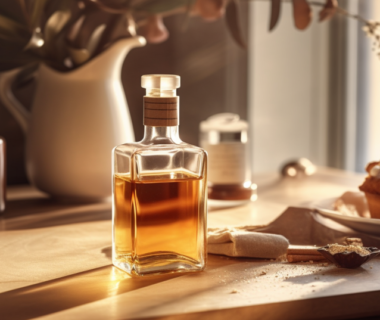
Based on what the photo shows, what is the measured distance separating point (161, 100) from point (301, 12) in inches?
20.8

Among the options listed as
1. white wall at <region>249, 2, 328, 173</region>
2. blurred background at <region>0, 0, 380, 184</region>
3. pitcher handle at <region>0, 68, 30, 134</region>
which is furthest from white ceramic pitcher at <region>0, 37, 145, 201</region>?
white wall at <region>249, 2, 328, 173</region>

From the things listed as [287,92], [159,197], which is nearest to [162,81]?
[159,197]

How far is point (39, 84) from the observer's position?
47.8 inches

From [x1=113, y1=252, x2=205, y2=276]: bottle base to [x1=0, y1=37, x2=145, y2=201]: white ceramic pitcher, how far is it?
43 centimetres

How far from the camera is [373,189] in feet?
3.02

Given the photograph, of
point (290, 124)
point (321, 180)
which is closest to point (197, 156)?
point (321, 180)

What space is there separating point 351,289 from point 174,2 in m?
0.79

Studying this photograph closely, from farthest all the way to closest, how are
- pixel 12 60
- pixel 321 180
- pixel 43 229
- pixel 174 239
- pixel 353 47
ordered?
pixel 353 47, pixel 321 180, pixel 12 60, pixel 43 229, pixel 174 239

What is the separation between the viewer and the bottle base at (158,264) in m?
0.74

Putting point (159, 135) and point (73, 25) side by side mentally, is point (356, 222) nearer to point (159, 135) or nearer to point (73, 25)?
point (159, 135)

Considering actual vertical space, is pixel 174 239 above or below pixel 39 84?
below

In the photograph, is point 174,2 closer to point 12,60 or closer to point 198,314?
point 12,60

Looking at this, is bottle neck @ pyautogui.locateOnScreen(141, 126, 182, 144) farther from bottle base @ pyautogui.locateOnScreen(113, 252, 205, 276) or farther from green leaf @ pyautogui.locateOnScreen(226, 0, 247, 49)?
green leaf @ pyautogui.locateOnScreen(226, 0, 247, 49)

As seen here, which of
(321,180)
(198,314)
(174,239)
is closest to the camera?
(198,314)
